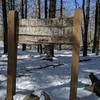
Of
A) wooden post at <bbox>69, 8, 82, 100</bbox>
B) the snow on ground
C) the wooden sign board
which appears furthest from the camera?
the snow on ground

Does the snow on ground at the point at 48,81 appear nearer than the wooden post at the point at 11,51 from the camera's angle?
No

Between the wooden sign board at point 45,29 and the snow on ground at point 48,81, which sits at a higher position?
the wooden sign board at point 45,29

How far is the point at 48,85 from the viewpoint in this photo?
8344 millimetres

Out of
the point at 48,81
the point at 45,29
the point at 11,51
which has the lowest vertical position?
the point at 48,81

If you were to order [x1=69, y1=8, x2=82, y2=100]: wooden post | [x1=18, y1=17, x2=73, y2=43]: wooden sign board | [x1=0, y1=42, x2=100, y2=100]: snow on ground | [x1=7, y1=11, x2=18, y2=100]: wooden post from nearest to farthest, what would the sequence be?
[x1=69, y1=8, x2=82, y2=100]: wooden post < [x1=18, y1=17, x2=73, y2=43]: wooden sign board < [x1=7, y1=11, x2=18, y2=100]: wooden post < [x1=0, y1=42, x2=100, y2=100]: snow on ground

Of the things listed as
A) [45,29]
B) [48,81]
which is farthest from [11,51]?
[48,81]

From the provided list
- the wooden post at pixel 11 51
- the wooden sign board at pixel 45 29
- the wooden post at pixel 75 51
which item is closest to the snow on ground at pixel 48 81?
the wooden post at pixel 11 51

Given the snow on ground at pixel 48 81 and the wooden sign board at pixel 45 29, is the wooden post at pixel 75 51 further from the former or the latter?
the snow on ground at pixel 48 81

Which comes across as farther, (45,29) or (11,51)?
(11,51)

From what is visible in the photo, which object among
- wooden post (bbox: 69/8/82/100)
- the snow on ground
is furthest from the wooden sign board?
the snow on ground

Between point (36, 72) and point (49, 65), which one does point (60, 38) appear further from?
point (49, 65)

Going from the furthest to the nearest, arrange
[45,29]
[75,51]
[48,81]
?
1. [48,81]
2. [45,29]
3. [75,51]

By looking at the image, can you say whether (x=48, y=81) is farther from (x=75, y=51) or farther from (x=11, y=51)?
(x=75, y=51)

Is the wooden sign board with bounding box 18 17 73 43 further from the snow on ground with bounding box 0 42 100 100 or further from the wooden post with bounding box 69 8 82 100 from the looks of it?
the snow on ground with bounding box 0 42 100 100
